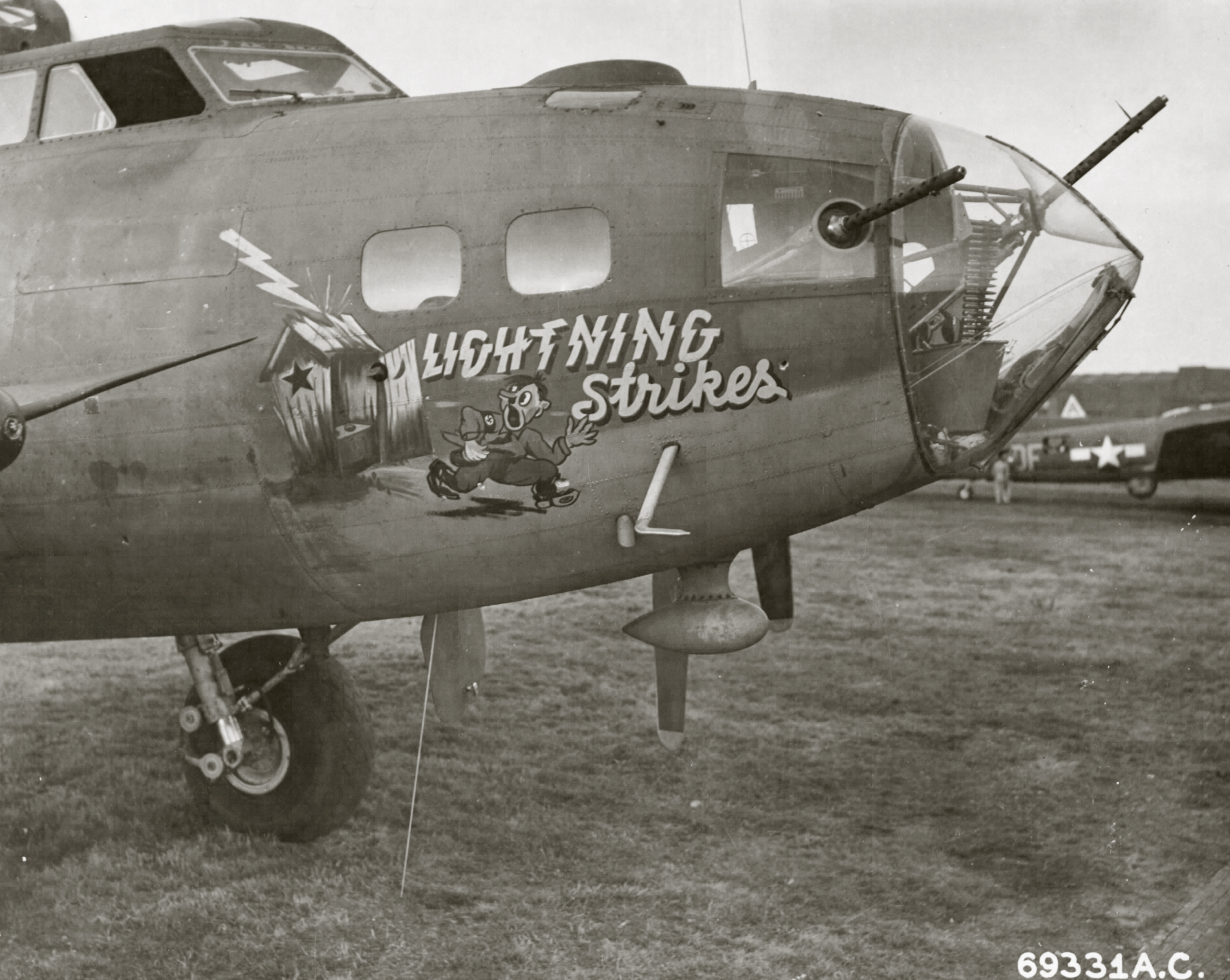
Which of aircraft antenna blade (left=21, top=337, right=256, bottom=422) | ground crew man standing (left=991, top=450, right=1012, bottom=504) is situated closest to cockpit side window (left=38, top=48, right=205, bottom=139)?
aircraft antenna blade (left=21, top=337, right=256, bottom=422)

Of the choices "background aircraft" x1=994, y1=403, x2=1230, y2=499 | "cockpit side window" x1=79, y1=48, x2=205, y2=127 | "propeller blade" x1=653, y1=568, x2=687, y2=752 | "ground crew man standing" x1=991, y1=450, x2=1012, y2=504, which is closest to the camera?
"cockpit side window" x1=79, y1=48, x2=205, y2=127

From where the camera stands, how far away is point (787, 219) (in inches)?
229

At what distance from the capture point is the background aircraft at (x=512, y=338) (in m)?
5.80

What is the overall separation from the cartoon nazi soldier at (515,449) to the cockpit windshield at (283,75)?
2.23 m

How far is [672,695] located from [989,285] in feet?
10.8

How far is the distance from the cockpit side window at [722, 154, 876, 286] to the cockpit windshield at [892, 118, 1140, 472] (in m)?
0.22

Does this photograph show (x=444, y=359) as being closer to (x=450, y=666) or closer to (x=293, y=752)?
(x=450, y=666)

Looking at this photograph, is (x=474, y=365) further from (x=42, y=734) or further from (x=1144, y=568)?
(x=1144, y=568)

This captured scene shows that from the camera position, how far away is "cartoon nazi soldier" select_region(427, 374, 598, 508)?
19.2ft

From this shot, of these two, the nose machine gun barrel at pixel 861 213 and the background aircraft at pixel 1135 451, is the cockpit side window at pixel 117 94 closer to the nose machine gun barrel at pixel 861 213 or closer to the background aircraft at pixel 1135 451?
the nose machine gun barrel at pixel 861 213

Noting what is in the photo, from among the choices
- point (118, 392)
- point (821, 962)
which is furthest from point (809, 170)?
point (821, 962)

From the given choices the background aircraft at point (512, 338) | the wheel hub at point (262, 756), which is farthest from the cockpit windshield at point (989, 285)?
the wheel hub at point (262, 756)

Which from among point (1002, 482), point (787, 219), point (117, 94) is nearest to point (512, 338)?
point (787, 219)

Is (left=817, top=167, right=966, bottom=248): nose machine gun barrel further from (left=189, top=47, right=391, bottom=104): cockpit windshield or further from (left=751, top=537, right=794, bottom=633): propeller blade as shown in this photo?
(left=751, top=537, right=794, bottom=633): propeller blade
